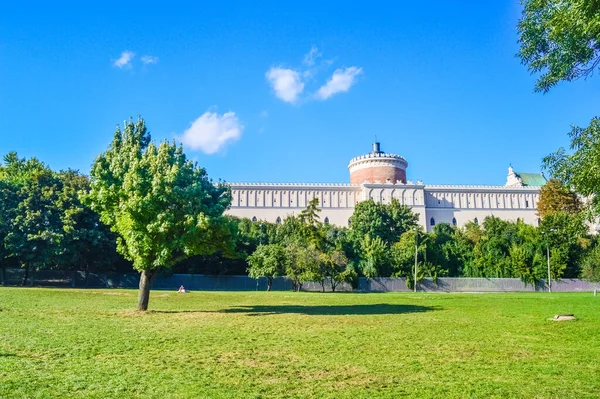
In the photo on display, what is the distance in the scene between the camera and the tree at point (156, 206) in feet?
53.3

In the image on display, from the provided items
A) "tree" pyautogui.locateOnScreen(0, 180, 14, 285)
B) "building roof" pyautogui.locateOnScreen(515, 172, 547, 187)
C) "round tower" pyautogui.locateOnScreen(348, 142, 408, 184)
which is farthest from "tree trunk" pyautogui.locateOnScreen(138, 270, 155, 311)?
"building roof" pyautogui.locateOnScreen(515, 172, 547, 187)

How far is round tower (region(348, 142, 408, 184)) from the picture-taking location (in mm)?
89812

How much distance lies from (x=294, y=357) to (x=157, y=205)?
29.4 feet

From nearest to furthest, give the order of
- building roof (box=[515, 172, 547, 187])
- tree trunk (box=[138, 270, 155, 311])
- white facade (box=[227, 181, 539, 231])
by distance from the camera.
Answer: tree trunk (box=[138, 270, 155, 311]), white facade (box=[227, 181, 539, 231]), building roof (box=[515, 172, 547, 187])

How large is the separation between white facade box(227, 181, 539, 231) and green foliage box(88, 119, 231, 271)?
67.3 m

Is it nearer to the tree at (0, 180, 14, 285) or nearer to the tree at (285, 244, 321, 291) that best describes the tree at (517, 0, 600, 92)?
the tree at (285, 244, 321, 291)

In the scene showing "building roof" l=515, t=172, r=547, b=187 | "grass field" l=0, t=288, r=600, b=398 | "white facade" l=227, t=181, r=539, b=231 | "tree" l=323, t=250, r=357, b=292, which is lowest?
"grass field" l=0, t=288, r=600, b=398

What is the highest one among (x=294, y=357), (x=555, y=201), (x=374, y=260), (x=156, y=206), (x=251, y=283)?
(x=555, y=201)

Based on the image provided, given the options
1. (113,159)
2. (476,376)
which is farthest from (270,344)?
(113,159)

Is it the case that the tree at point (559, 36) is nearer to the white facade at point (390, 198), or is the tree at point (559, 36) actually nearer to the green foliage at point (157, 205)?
the green foliage at point (157, 205)

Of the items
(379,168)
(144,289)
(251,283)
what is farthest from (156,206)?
(379,168)

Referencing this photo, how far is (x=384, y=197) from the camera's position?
86.5 m

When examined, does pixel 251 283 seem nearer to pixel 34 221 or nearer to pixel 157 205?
pixel 34 221

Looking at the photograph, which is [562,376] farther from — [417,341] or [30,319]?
[30,319]
